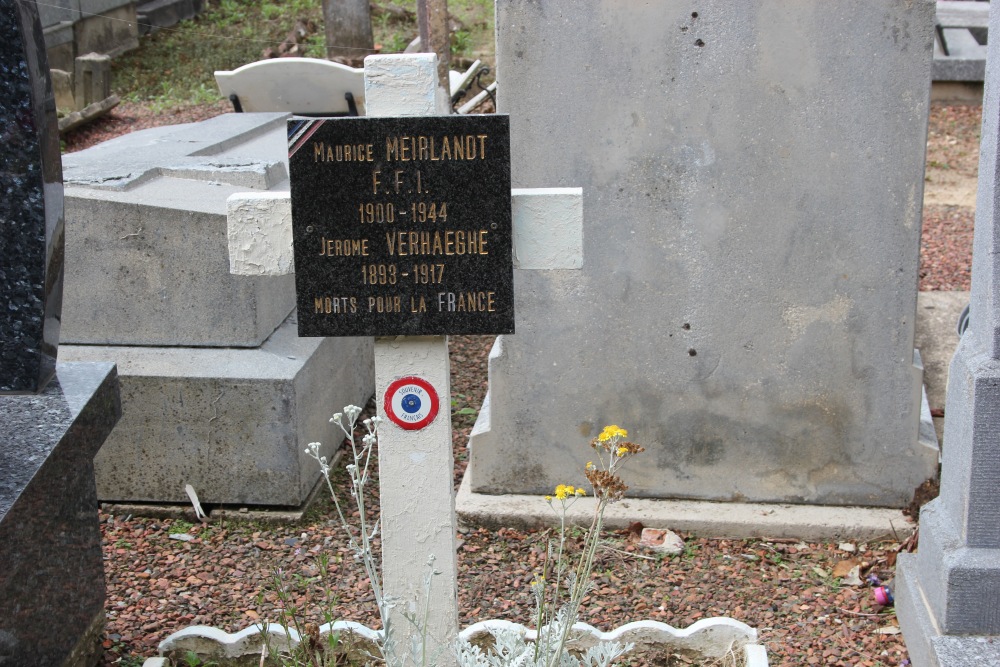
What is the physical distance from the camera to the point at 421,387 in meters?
2.68

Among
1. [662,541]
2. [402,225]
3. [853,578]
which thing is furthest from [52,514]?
[853,578]

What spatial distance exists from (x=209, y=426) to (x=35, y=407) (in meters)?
1.25

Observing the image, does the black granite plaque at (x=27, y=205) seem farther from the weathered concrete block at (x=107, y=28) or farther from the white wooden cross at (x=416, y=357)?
the weathered concrete block at (x=107, y=28)

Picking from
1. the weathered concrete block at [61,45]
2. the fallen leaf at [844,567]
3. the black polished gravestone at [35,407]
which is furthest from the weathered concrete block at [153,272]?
the weathered concrete block at [61,45]

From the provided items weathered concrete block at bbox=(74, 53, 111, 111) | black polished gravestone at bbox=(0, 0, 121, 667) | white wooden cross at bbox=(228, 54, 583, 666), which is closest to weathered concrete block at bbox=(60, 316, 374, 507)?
black polished gravestone at bbox=(0, 0, 121, 667)

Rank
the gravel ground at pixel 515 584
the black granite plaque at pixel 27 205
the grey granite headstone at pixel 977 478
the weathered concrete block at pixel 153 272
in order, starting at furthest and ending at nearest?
the weathered concrete block at pixel 153 272
the gravel ground at pixel 515 584
the grey granite headstone at pixel 977 478
the black granite plaque at pixel 27 205

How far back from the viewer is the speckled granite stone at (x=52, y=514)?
Result: 2.68 metres

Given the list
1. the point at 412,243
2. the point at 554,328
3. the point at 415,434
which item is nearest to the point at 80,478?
the point at 415,434

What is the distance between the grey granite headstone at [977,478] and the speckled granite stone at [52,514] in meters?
2.35

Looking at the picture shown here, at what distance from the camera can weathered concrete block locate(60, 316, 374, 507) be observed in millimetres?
4168

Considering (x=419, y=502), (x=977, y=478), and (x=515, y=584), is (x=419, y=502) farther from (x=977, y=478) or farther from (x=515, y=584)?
(x=977, y=478)

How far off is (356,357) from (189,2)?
41.2 feet

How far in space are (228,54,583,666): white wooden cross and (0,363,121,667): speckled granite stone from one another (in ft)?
2.28

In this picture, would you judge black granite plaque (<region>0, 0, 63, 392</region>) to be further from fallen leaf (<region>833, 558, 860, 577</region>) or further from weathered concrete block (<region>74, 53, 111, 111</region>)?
weathered concrete block (<region>74, 53, 111, 111</region>)
